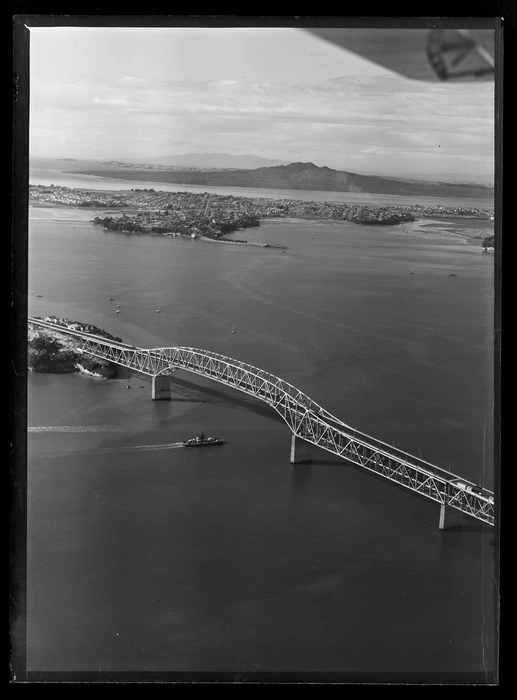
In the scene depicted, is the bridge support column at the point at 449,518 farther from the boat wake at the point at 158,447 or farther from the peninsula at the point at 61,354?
the peninsula at the point at 61,354

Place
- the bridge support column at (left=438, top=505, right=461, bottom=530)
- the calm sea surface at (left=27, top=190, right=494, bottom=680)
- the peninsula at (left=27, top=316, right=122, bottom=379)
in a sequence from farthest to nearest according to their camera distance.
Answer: the bridge support column at (left=438, top=505, right=461, bottom=530)
the peninsula at (left=27, top=316, right=122, bottom=379)
the calm sea surface at (left=27, top=190, right=494, bottom=680)

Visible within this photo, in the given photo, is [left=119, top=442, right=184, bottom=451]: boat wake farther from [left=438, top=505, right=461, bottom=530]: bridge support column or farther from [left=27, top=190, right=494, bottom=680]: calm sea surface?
[left=438, top=505, right=461, bottom=530]: bridge support column

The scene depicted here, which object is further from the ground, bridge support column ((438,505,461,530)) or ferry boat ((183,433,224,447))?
ferry boat ((183,433,224,447))

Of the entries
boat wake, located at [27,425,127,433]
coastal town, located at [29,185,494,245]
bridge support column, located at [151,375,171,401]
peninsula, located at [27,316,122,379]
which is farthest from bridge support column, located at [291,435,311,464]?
coastal town, located at [29,185,494,245]

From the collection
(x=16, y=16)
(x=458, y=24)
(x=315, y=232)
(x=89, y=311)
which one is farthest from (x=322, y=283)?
(x=16, y=16)

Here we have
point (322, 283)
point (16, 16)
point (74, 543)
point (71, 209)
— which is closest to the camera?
point (16, 16)

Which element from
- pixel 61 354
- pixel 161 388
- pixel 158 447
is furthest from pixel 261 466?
pixel 61 354

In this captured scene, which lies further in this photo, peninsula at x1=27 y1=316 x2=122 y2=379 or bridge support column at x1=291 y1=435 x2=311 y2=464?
bridge support column at x1=291 y1=435 x2=311 y2=464

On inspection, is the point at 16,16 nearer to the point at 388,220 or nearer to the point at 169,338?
the point at 169,338
